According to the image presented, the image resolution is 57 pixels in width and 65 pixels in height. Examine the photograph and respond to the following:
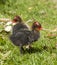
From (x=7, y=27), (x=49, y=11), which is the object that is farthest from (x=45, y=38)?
(x=49, y=11)

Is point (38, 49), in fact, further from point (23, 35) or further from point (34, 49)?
point (23, 35)

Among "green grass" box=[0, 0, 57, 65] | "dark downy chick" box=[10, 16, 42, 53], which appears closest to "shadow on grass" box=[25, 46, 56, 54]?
"green grass" box=[0, 0, 57, 65]

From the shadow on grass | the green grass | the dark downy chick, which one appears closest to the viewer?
the green grass

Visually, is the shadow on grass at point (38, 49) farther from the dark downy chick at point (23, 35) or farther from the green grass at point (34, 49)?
the dark downy chick at point (23, 35)

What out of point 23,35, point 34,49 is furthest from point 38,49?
point 23,35

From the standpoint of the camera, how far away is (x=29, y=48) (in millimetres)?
8055

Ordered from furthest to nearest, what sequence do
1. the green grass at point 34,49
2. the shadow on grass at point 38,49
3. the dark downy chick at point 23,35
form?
the shadow on grass at point 38,49 < the dark downy chick at point 23,35 < the green grass at point 34,49

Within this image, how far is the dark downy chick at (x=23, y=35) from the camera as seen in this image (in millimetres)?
7406

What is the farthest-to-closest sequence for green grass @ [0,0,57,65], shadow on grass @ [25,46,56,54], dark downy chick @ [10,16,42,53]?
shadow on grass @ [25,46,56,54], dark downy chick @ [10,16,42,53], green grass @ [0,0,57,65]

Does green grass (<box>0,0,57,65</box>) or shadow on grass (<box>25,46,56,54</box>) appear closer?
green grass (<box>0,0,57,65</box>)

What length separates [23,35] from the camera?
291 inches

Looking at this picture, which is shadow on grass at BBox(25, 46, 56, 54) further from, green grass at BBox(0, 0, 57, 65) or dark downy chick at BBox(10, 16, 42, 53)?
dark downy chick at BBox(10, 16, 42, 53)

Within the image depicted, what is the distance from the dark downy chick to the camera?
7406 millimetres

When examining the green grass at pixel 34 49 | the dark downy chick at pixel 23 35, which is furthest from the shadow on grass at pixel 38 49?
the dark downy chick at pixel 23 35
